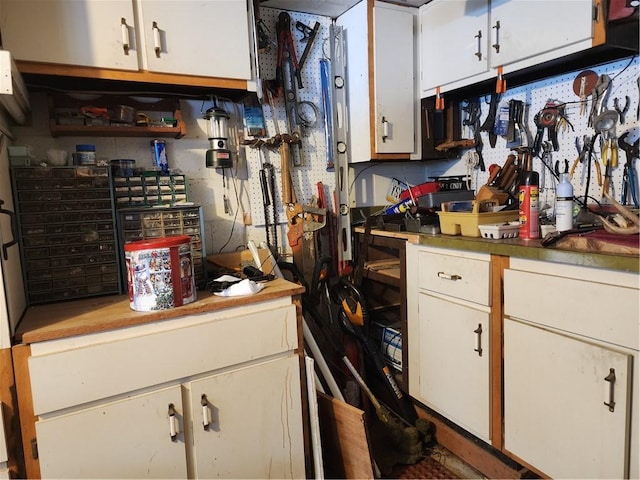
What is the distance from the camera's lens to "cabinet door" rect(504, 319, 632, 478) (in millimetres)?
1160

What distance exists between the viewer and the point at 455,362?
5.43 feet

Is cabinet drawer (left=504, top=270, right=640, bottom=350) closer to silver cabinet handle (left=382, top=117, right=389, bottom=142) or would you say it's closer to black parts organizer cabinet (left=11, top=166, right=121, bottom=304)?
silver cabinet handle (left=382, top=117, right=389, bottom=142)

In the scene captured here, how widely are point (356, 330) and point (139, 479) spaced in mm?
1065

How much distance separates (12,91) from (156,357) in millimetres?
834

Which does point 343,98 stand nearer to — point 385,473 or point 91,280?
point 91,280

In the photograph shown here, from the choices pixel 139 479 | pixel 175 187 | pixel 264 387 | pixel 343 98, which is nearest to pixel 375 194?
pixel 343 98

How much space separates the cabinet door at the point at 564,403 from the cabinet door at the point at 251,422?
78cm

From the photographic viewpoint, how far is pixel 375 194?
2408mm

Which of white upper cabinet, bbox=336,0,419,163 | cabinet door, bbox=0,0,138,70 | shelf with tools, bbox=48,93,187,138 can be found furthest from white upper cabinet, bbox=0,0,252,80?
white upper cabinet, bbox=336,0,419,163

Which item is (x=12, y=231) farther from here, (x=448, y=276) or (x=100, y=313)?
(x=448, y=276)

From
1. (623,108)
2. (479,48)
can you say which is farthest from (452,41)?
(623,108)

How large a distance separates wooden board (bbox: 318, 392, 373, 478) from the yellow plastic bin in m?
0.82

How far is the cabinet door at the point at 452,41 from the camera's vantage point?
6.06 feet

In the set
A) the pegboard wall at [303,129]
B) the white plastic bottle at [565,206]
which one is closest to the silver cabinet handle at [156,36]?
the pegboard wall at [303,129]
